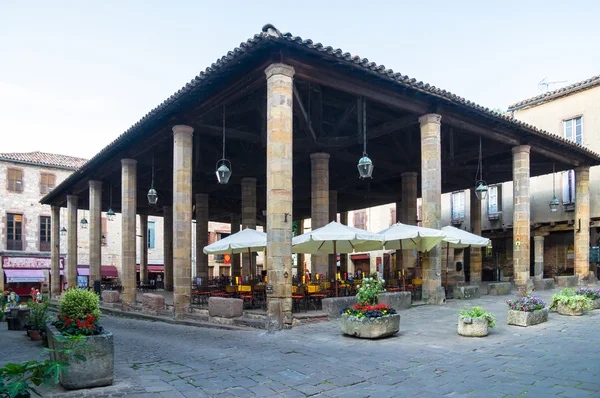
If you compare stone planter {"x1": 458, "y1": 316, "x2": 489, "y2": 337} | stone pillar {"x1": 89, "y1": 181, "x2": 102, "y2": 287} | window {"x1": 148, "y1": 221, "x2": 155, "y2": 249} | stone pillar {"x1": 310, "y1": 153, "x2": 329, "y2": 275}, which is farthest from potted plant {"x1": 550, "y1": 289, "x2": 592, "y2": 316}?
window {"x1": 148, "y1": 221, "x2": 155, "y2": 249}

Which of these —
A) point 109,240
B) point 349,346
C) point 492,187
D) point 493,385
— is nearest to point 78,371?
point 349,346

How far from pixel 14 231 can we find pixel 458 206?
31538 millimetres

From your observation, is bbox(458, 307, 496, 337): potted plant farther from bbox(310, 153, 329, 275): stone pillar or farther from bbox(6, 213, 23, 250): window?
bbox(6, 213, 23, 250): window

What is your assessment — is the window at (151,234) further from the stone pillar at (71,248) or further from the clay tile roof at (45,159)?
the stone pillar at (71,248)

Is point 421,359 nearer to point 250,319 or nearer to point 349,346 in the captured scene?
point 349,346

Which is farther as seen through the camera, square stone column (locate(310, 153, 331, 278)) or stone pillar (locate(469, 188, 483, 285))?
stone pillar (locate(469, 188, 483, 285))

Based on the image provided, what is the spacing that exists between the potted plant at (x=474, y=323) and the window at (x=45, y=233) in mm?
35652

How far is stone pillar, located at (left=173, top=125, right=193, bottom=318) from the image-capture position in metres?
14.6

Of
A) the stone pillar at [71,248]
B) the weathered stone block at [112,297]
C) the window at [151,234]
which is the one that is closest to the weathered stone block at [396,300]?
the weathered stone block at [112,297]

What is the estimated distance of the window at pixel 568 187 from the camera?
24.9m

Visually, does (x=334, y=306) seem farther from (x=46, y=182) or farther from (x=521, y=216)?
(x=46, y=182)

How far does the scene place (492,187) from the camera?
28.8 m

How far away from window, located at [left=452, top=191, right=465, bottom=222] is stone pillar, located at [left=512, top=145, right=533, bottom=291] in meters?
12.6

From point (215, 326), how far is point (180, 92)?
649 centimetres
